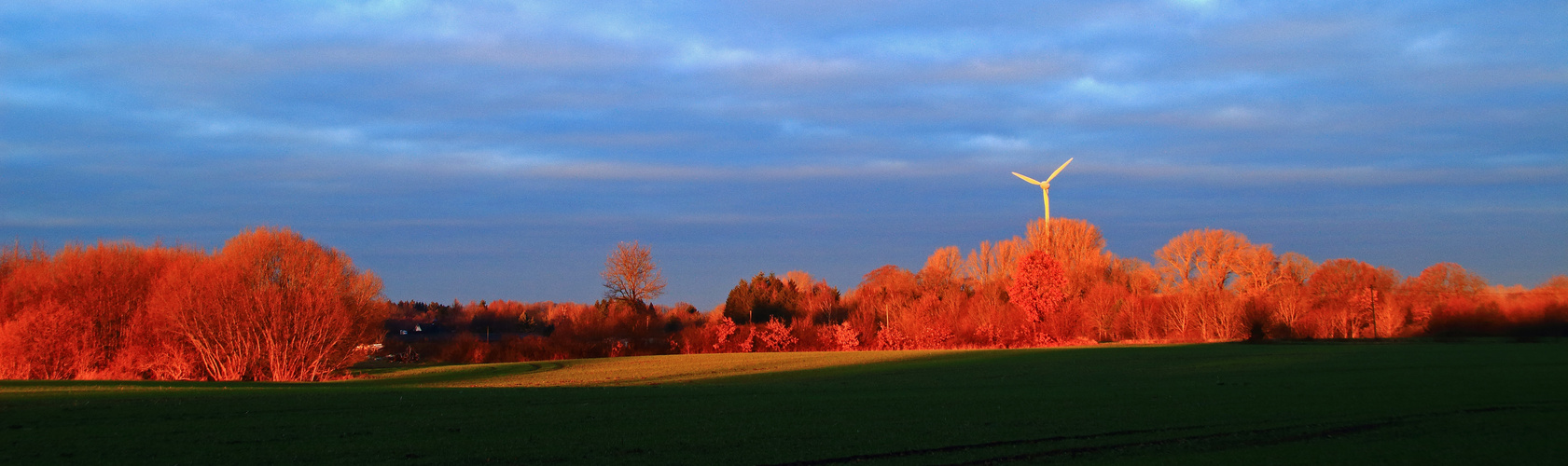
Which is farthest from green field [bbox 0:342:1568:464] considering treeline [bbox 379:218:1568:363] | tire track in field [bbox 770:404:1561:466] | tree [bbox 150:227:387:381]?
treeline [bbox 379:218:1568:363]

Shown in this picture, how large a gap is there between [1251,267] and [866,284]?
31.6 m

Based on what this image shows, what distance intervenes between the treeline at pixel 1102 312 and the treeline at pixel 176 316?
22633mm

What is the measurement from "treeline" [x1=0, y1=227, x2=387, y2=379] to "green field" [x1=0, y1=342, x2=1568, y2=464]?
771cm

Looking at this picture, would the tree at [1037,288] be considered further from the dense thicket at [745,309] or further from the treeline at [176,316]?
the treeline at [176,316]

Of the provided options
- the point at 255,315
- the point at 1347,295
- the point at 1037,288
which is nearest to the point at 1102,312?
the point at 1037,288

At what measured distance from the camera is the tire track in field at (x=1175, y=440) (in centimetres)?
1088

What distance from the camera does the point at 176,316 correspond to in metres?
32.1

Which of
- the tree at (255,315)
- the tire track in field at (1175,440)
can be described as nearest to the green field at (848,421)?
the tire track in field at (1175,440)

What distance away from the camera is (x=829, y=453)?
36.5ft

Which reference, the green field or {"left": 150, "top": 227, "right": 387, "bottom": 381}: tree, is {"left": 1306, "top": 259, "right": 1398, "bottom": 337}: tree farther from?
{"left": 150, "top": 227, "right": 387, "bottom": 381}: tree

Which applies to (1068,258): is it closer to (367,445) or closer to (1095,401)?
(1095,401)

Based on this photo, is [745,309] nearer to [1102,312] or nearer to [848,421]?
[1102,312]

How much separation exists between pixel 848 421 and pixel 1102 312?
179 feet

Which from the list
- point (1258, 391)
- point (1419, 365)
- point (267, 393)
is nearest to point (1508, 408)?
point (1258, 391)
